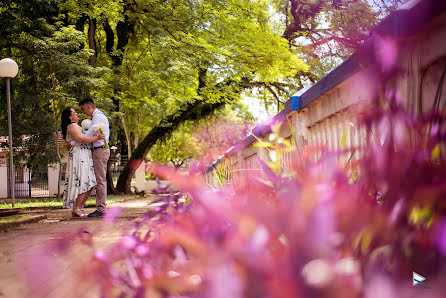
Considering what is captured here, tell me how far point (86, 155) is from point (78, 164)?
205 millimetres

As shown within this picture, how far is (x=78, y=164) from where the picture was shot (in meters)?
7.61

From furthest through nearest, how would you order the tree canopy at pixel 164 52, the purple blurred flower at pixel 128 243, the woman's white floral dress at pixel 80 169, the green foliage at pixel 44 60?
1. the green foliage at pixel 44 60
2. the tree canopy at pixel 164 52
3. the woman's white floral dress at pixel 80 169
4. the purple blurred flower at pixel 128 243

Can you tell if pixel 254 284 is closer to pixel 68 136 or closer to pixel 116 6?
pixel 68 136

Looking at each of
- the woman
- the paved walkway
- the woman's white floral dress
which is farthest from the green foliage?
the paved walkway

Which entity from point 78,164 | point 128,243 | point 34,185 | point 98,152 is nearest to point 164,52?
point 98,152

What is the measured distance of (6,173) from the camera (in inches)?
1106

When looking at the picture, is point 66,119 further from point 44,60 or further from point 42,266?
point 42,266

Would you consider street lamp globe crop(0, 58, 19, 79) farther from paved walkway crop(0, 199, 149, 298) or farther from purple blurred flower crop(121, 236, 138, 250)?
purple blurred flower crop(121, 236, 138, 250)

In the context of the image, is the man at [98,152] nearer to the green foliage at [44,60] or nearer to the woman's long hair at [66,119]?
the woman's long hair at [66,119]

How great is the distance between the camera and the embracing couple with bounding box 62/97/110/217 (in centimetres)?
731

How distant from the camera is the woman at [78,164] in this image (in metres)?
7.31

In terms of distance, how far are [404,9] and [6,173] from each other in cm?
3050

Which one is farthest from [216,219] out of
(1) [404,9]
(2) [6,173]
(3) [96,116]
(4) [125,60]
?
(2) [6,173]

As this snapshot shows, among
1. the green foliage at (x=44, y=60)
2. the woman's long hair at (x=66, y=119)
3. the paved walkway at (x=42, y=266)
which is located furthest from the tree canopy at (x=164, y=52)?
the paved walkway at (x=42, y=266)
